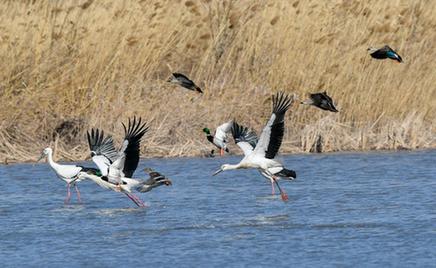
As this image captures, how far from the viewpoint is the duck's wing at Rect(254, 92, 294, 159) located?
11812mm

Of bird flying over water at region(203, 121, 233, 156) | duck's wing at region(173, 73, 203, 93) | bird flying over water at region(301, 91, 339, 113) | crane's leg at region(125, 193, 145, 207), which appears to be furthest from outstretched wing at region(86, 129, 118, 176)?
bird flying over water at region(301, 91, 339, 113)

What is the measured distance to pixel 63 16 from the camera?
58.4ft

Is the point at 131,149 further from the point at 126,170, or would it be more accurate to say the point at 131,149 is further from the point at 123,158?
the point at 126,170

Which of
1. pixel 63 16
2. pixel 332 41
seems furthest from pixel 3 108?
pixel 332 41

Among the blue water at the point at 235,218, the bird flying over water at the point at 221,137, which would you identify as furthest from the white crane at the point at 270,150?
the bird flying over water at the point at 221,137

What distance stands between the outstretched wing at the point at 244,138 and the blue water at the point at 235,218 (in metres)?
0.49

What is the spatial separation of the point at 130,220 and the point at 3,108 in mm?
4780

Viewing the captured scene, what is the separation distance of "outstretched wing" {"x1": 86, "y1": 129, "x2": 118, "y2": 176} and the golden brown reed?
2.31 meters

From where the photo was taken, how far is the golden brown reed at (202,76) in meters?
15.5

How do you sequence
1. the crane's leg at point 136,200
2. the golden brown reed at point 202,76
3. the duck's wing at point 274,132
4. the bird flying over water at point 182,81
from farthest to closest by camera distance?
the golden brown reed at point 202,76 → the bird flying over water at point 182,81 → the crane's leg at point 136,200 → the duck's wing at point 274,132

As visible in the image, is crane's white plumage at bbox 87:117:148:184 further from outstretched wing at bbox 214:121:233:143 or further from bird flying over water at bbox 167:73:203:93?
bird flying over water at bbox 167:73:203:93

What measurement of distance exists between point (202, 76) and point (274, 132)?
13.9 feet

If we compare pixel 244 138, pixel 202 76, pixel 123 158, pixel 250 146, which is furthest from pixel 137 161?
pixel 202 76

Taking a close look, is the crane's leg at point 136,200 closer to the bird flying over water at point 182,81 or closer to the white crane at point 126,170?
the white crane at point 126,170
